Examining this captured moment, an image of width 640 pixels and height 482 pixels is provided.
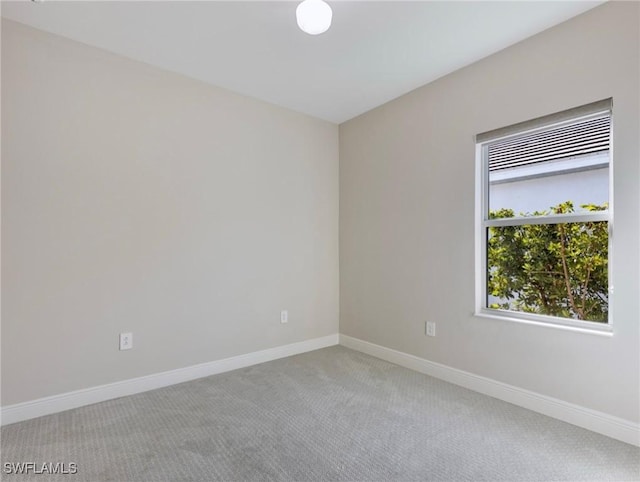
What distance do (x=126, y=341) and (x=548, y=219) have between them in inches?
121

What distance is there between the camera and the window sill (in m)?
1.92

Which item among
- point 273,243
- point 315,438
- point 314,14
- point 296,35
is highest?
point 296,35

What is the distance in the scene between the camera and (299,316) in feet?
11.2

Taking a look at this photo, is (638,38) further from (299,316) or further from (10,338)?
(10,338)

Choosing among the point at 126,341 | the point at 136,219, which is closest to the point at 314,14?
the point at 136,219

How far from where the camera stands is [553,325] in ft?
6.96

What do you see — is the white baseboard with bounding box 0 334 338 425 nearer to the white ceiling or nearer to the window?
the window

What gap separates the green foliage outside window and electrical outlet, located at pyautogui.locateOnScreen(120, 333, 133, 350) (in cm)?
272

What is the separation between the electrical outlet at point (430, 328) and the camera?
278cm

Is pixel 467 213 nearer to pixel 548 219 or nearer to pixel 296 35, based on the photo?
pixel 548 219

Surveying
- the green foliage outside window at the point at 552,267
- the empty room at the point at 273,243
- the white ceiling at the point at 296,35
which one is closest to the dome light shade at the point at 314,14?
the empty room at the point at 273,243

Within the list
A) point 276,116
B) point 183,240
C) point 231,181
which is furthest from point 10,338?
point 276,116

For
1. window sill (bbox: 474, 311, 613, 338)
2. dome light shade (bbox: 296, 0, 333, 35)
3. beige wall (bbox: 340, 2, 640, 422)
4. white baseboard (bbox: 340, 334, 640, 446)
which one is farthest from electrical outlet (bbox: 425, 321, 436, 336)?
dome light shade (bbox: 296, 0, 333, 35)

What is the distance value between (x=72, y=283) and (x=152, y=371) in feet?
2.84
